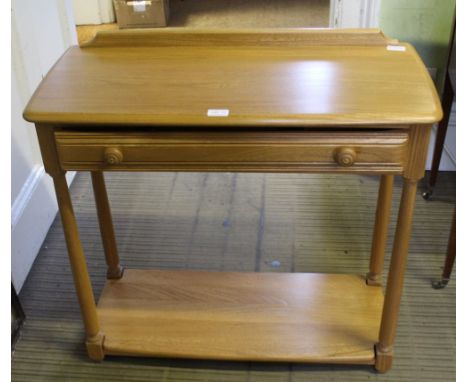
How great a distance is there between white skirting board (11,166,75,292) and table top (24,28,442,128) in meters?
0.68

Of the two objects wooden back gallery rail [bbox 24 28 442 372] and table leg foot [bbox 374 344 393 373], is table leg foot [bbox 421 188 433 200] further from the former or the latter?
table leg foot [bbox 374 344 393 373]

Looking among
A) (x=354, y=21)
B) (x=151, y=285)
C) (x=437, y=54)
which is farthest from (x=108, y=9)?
(x=151, y=285)

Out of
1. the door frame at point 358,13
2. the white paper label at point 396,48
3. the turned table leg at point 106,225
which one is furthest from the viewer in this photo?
the door frame at point 358,13

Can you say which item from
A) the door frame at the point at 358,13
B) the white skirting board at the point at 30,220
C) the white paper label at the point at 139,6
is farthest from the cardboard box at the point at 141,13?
the white skirting board at the point at 30,220

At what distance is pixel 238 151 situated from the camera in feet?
4.52

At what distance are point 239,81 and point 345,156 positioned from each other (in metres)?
0.29

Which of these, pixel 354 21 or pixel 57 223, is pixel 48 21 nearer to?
pixel 57 223

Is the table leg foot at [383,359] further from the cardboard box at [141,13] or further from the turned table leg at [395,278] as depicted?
the cardboard box at [141,13]

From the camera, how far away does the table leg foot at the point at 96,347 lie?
1771 mm

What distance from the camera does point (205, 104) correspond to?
53.6 inches

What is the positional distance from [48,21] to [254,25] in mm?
1715

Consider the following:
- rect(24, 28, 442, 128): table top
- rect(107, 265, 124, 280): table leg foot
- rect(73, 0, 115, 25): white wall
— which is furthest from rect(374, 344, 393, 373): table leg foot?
rect(73, 0, 115, 25): white wall

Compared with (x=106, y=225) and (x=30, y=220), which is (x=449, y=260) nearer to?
(x=106, y=225)

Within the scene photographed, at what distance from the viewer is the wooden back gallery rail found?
4.42 feet
